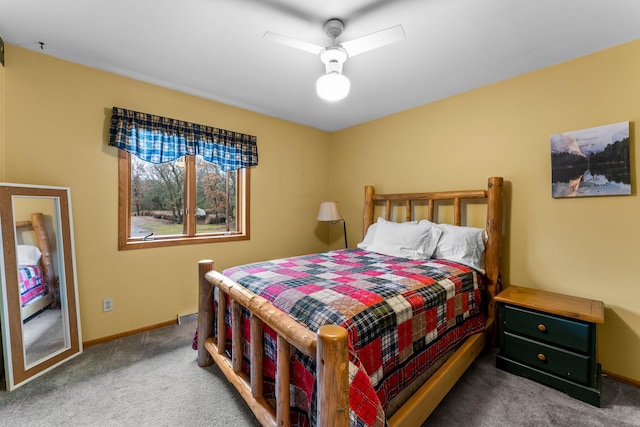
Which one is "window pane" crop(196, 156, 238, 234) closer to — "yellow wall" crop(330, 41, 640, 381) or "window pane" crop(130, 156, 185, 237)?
"window pane" crop(130, 156, 185, 237)

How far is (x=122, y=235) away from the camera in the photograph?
8.24 ft

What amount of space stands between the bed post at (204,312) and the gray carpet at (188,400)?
0.10 meters

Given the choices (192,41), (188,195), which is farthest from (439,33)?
(188,195)

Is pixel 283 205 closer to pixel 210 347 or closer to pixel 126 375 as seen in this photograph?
pixel 210 347

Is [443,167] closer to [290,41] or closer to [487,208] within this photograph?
[487,208]

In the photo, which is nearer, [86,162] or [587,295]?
[587,295]

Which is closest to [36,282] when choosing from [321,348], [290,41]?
[321,348]

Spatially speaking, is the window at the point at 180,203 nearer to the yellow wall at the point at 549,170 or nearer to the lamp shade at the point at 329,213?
the lamp shade at the point at 329,213

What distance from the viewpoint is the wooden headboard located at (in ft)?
7.79

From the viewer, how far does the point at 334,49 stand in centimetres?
174

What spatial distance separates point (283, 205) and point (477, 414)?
282 centimetres

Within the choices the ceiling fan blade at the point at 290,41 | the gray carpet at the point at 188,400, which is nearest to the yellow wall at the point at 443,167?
the gray carpet at the point at 188,400

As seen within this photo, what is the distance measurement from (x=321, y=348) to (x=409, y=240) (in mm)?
1925

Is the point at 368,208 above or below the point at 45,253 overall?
above
